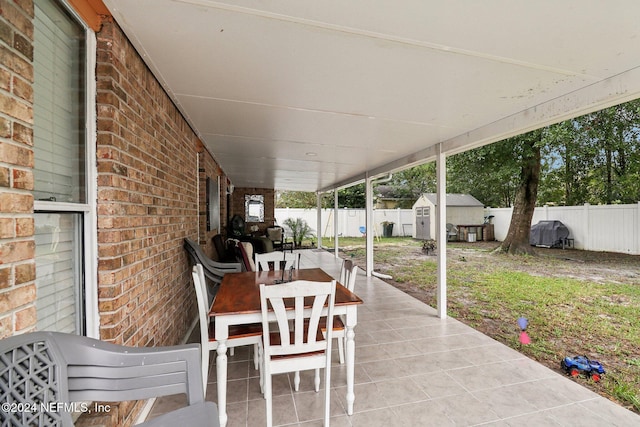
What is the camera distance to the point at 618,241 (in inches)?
342

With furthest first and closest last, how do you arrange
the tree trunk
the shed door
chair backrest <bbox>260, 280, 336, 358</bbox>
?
the shed door → the tree trunk → chair backrest <bbox>260, 280, 336, 358</bbox>

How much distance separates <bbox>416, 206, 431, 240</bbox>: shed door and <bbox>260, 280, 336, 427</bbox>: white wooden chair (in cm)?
1314

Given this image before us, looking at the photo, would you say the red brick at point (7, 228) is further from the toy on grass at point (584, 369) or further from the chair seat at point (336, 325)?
the toy on grass at point (584, 369)

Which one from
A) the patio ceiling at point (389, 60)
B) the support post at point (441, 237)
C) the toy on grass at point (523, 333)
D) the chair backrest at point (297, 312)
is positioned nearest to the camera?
the patio ceiling at point (389, 60)

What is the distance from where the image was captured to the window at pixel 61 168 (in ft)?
4.07

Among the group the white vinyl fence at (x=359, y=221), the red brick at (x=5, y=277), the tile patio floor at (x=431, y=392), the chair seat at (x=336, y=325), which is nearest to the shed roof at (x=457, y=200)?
the white vinyl fence at (x=359, y=221)

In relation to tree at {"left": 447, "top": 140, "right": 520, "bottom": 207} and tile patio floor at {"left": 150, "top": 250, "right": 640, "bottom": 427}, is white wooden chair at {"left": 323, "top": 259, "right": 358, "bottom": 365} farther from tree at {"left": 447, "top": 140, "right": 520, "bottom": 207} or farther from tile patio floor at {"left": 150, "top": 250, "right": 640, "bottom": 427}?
tree at {"left": 447, "top": 140, "right": 520, "bottom": 207}

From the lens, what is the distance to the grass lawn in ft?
10.2

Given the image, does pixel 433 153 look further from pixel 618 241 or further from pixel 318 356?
pixel 618 241

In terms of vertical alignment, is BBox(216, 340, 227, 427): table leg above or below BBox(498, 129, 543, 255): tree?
below

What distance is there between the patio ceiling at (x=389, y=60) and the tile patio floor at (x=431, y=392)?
2234mm

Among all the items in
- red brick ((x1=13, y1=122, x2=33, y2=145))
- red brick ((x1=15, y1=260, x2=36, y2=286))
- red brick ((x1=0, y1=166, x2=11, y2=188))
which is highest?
red brick ((x1=13, y1=122, x2=33, y2=145))

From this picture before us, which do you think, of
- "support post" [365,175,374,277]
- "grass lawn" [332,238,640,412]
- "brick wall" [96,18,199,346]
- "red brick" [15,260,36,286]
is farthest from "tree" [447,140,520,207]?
"red brick" [15,260,36,286]

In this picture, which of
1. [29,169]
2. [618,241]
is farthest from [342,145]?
[618,241]
